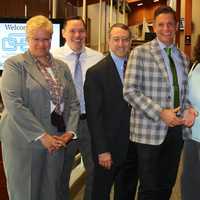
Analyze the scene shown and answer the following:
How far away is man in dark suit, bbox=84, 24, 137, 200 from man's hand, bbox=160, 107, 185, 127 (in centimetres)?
33

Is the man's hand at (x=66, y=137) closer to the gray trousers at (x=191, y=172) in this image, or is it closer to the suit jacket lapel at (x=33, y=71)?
the suit jacket lapel at (x=33, y=71)

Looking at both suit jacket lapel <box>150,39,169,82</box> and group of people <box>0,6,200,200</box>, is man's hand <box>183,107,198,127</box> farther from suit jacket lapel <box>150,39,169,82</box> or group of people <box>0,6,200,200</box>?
suit jacket lapel <box>150,39,169,82</box>

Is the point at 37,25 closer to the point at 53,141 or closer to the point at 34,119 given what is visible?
the point at 34,119

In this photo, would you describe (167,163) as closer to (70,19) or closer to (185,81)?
(185,81)

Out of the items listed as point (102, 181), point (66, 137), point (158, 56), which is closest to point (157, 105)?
point (158, 56)

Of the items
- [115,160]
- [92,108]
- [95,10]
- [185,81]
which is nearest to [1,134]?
[92,108]

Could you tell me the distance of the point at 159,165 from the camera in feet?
8.17

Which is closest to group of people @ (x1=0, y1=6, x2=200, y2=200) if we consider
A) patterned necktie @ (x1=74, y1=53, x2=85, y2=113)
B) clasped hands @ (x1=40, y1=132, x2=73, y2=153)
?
clasped hands @ (x1=40, y1=132, x2=73, y2=153)

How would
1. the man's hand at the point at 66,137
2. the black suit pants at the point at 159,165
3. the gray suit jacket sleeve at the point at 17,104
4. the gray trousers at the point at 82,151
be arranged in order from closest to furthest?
the gray suit jacket sleeve at the point at 17,104 → the man's hand at the point at 66,137 → the black suit pants at the point at 159,165 → the gray trousers at the point at 82,151

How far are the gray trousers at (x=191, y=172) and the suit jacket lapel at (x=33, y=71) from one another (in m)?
0.96

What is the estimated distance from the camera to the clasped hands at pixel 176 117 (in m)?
2.27

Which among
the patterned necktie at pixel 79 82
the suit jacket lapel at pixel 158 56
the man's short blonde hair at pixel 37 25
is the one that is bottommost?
the patterned necktie at pixel 79 82

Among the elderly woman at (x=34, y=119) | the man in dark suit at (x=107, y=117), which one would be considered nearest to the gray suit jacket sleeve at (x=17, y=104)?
the elderly woman at (x=34, y=119)

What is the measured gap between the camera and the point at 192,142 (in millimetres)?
2514
